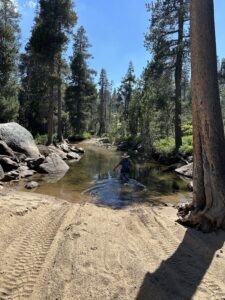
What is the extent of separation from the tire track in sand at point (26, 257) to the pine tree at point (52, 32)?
1902cm

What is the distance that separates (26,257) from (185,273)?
243cm

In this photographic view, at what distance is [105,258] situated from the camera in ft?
15.1

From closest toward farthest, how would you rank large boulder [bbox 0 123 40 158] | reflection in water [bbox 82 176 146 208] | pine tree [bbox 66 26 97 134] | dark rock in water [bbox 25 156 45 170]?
reflection in water [bbox 82 176 146 208]
dark rock in water [bbox 25 156 45 170]
large boulder [bbox 0 123 40 158]
pine tree [bbox 66 26 97 134]

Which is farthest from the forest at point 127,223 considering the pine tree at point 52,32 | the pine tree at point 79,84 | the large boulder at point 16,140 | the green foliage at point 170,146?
the pine tree at point 79,84

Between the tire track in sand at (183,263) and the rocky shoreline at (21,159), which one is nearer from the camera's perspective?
the tire track in sand at (183,263)

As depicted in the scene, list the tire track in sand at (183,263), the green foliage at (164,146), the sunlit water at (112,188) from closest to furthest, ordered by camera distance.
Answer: the tire track in sand at (183,263), the sunlit water at (112,188), the green foliage at (164,146)

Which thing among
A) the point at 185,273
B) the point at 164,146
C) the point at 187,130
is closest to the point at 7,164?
the point at 185,273

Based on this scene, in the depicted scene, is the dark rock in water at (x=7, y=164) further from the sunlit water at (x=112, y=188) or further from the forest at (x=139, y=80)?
the forest at (x=139, y=80)

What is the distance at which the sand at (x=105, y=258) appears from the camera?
3.76 m

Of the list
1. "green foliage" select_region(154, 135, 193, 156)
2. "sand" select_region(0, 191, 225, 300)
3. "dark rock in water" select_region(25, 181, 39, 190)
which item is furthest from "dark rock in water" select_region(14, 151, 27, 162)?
"green foliage" select_region(154, 135, 193, 156)

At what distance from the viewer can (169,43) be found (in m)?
19.9

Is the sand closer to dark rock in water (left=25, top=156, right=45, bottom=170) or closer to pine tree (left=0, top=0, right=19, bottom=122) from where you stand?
dark rock in water (left=25, top=156, right=45, bottom=170)

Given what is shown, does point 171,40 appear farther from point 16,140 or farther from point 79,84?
point 79,84

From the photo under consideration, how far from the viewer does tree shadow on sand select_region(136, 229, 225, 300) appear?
3752 millimetres
